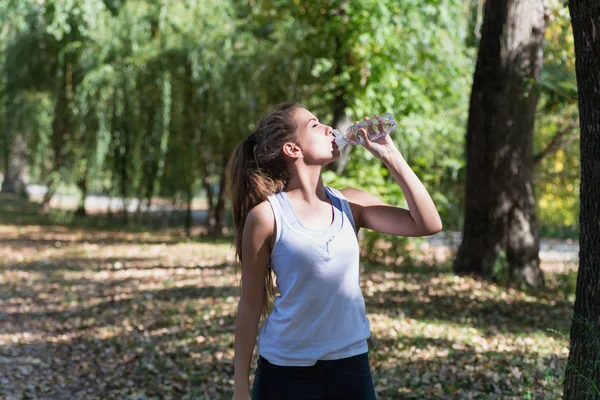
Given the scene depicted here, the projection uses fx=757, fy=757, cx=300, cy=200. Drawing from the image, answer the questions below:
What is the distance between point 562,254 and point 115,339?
11436 millimetres

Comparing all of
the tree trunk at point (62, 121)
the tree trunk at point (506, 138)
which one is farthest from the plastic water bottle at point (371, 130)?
the tree trunk at point (62, 121)

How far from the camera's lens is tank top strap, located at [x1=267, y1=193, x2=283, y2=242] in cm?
241

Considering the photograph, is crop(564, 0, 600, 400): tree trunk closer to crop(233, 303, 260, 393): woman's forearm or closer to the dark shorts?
the dark shorts

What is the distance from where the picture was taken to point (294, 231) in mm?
2410

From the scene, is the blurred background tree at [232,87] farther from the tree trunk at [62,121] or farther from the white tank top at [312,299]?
the white tank top at [312,299]

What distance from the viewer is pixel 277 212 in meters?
2.44

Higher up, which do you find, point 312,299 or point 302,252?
point 302,252

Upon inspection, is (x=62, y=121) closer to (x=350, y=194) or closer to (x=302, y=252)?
(x=350, y=194)

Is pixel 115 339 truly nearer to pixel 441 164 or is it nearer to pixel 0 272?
pixel 0 272

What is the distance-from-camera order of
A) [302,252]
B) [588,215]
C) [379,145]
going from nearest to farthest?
[302,252]
[379,145]
[588,215]

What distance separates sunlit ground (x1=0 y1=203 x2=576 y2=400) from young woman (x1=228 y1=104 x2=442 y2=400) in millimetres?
2452

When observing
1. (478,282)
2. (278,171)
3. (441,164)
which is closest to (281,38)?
(441,164)

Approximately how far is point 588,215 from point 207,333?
4.32 meters

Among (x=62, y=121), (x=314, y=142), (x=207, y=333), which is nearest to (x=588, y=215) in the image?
(x=314, y=142)
